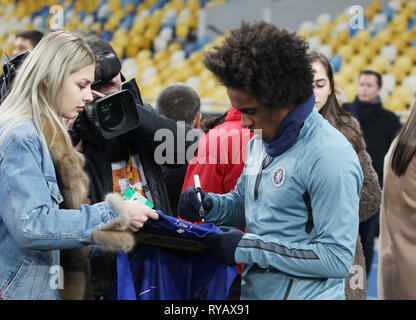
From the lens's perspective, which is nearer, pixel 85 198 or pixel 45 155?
pixel 45 155

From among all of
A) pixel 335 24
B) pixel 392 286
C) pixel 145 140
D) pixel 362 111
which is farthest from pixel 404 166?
pixel 335 24

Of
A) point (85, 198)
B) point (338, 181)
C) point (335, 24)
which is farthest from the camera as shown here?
point (335, 24)

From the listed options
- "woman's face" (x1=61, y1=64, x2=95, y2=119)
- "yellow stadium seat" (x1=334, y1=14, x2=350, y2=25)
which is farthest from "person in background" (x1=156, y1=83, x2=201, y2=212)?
"yellow stadium seat" (x1=334, y1=14, x2=350, y2=25)

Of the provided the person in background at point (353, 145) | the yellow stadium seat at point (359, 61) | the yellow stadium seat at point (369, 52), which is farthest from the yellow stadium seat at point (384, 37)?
the person in background at point (353, 145)

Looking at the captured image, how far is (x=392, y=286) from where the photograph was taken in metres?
1.91

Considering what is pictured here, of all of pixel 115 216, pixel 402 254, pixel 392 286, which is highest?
pixel 115 216

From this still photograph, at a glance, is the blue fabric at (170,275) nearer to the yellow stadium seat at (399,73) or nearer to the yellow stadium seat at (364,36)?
the yellow stadium seat at (399,73)

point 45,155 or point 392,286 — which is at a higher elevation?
point 45,155

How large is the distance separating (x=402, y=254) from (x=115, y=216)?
3.40 ft

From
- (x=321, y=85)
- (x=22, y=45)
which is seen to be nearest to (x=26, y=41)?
(x=22, y=45)

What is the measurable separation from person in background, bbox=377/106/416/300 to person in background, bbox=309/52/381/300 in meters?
0.35

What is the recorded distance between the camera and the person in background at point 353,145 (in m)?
2.31

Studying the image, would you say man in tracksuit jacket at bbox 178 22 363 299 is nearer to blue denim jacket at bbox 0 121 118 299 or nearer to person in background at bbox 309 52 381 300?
blue denim jacket at bbox 0 121 118 299
